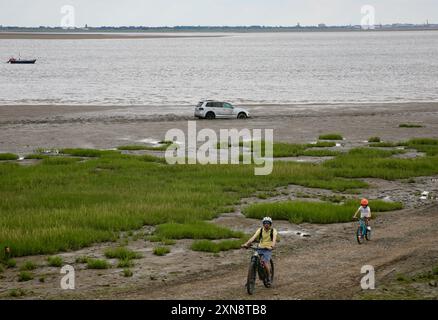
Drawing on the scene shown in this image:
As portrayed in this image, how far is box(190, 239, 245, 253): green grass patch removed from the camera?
966 inches

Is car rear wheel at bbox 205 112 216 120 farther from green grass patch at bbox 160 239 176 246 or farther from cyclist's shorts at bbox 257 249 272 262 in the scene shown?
cyclist's shorts at bbox 257 249 272 262

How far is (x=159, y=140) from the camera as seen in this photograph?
180 ft

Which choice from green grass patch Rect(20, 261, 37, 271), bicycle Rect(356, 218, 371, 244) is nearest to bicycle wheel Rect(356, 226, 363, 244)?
bicycle Rect(356, 218, 371, 244)

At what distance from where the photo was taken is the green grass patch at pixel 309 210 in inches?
1147

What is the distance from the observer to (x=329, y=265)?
22.3 metres

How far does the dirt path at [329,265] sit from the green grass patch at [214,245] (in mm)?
1559

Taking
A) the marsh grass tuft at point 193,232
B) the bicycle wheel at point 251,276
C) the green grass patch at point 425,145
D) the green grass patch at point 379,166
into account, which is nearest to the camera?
the bicycle wheel at point 251,276

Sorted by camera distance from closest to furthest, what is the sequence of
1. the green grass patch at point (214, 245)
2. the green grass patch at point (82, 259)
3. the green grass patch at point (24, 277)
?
the green grass patch at point (24, 277) → the green grass patch at point (82, 259) → the green grass patch at point (214, 245)

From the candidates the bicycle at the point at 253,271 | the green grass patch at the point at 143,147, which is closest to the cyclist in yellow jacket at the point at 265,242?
the bicycle at the point at 253,271

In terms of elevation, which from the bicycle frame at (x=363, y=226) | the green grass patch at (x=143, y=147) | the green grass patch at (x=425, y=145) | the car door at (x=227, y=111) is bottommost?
the green grass patch at (x=425, y=145)

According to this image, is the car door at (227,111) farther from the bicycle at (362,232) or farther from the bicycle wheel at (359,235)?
the bicycle wheel at (359,235)

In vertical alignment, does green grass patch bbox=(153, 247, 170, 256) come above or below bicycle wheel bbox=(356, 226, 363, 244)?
below

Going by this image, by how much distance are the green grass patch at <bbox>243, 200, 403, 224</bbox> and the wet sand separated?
2309 cm
